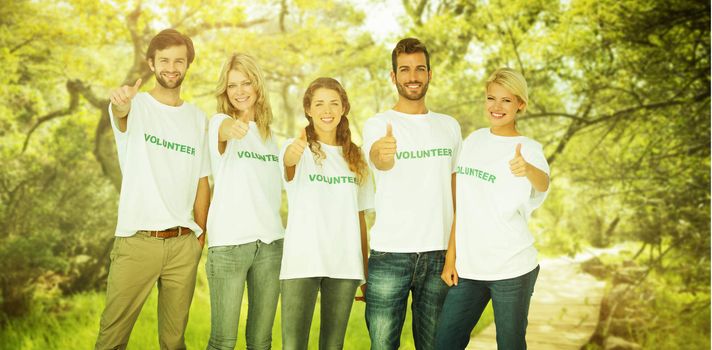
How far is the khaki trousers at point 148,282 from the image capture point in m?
2.39

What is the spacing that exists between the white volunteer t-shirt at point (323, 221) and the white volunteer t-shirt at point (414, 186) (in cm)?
11

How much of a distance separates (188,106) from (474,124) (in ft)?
12.2

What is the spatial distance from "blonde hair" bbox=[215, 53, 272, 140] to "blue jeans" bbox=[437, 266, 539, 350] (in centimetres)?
106

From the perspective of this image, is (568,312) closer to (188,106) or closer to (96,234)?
(188,106)

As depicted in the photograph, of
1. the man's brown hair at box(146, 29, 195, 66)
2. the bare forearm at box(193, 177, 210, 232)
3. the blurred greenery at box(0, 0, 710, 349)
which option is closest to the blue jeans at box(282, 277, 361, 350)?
the bare forearm at box(193, 177, 210, 232)

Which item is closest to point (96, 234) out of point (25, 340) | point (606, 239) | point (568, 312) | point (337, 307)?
point (25, 340)

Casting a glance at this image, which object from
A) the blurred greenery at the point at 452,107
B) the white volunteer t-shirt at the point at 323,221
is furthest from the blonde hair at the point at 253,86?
the blurred greenery at the point at 452,107

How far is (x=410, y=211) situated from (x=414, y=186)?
4.1 inches

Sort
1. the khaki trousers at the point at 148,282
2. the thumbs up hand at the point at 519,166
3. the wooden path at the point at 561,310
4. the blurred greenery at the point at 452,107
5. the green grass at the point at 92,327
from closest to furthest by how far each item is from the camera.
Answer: the thumbs up hand at the point at 519,166 → the khaki trousers at the point at 148,282 → the wooden path at the point at 561,310 → the green grass at the point at 92,327 → the blurred greenery at the point at 452,107

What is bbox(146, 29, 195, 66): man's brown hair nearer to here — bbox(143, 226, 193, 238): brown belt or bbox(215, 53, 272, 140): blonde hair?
bbox(215, 53, 272, 140): blonde hair

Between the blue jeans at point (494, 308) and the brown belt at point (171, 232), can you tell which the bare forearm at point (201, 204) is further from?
the blue jeans at point (494, 308)

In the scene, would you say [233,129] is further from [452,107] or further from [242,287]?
[452,107]

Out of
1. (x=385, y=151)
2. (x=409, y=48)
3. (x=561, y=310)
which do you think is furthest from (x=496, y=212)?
(x=561, y=310)

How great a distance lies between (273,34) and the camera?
5.92 meters
